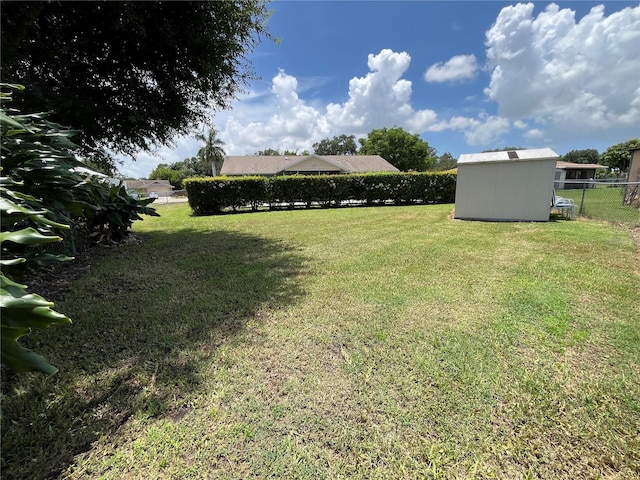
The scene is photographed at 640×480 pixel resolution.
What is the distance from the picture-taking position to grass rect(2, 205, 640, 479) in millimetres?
1629

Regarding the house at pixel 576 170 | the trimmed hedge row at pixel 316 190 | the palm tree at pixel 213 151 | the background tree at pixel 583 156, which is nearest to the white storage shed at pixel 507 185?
the trimmed hedge row at pixel 316 190

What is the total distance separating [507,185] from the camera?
9305 millimetres

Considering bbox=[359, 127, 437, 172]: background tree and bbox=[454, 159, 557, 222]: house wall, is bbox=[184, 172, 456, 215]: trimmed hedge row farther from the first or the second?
bbox=[359, 127, 437, 172]: background tree

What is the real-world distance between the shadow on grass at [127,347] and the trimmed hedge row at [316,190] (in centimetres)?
916

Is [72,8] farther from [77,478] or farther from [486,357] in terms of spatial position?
[486,357]

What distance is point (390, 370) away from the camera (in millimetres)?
2350

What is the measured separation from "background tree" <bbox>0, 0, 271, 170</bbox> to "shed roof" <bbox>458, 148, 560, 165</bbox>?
7135mm

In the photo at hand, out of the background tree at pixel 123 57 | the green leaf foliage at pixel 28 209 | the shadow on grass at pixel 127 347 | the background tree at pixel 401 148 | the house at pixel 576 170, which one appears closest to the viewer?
the green leaf foliage at pixel 28 209

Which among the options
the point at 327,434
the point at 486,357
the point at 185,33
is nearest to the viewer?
the point at 327,434

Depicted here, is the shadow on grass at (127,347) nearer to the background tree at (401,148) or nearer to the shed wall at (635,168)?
the shed wall at (635,168)

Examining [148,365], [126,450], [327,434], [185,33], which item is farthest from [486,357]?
[185,33]

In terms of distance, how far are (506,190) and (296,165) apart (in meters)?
22.7

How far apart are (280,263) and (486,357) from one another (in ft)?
11.9

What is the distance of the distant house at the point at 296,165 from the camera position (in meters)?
29.8
